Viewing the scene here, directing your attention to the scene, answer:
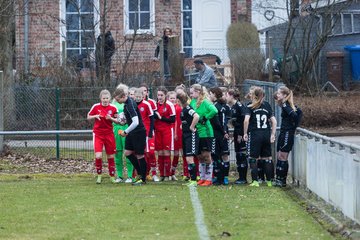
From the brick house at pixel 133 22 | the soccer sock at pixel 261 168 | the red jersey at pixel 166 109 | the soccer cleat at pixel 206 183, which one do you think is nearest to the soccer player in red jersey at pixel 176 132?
the red jersey at pixel 166 109

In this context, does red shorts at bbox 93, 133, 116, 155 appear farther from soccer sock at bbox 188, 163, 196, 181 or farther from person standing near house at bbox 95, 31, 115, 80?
person standing near house at bbox 95, 31, 115, 80

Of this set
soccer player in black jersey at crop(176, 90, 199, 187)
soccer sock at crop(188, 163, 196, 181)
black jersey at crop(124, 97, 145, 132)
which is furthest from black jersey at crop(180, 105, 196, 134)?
black jersey at crop(124, 97, 145, 132)

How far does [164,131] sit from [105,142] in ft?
4.44

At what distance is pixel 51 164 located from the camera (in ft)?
83.8

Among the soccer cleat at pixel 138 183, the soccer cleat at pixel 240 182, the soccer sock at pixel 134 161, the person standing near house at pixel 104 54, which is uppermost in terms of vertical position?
the person standing near house at pixel 104 54

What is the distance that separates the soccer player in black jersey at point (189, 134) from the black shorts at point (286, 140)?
158 centimetres

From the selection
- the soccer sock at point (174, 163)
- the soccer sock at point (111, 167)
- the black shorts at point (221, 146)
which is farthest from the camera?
the soccer sock at point (174, 163)

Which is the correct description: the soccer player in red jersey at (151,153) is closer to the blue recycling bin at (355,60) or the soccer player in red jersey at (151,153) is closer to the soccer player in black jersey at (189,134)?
the soccer player in black jersey at (189,134)

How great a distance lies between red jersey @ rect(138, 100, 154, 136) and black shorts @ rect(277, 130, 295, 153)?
2.67m

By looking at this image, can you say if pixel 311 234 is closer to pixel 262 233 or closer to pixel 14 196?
pixel 262 233

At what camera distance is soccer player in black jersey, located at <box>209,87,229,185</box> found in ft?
66.5

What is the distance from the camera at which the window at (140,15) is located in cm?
3804

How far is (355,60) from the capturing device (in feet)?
120

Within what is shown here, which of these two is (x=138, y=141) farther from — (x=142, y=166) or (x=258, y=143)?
(x=258, y=143)
